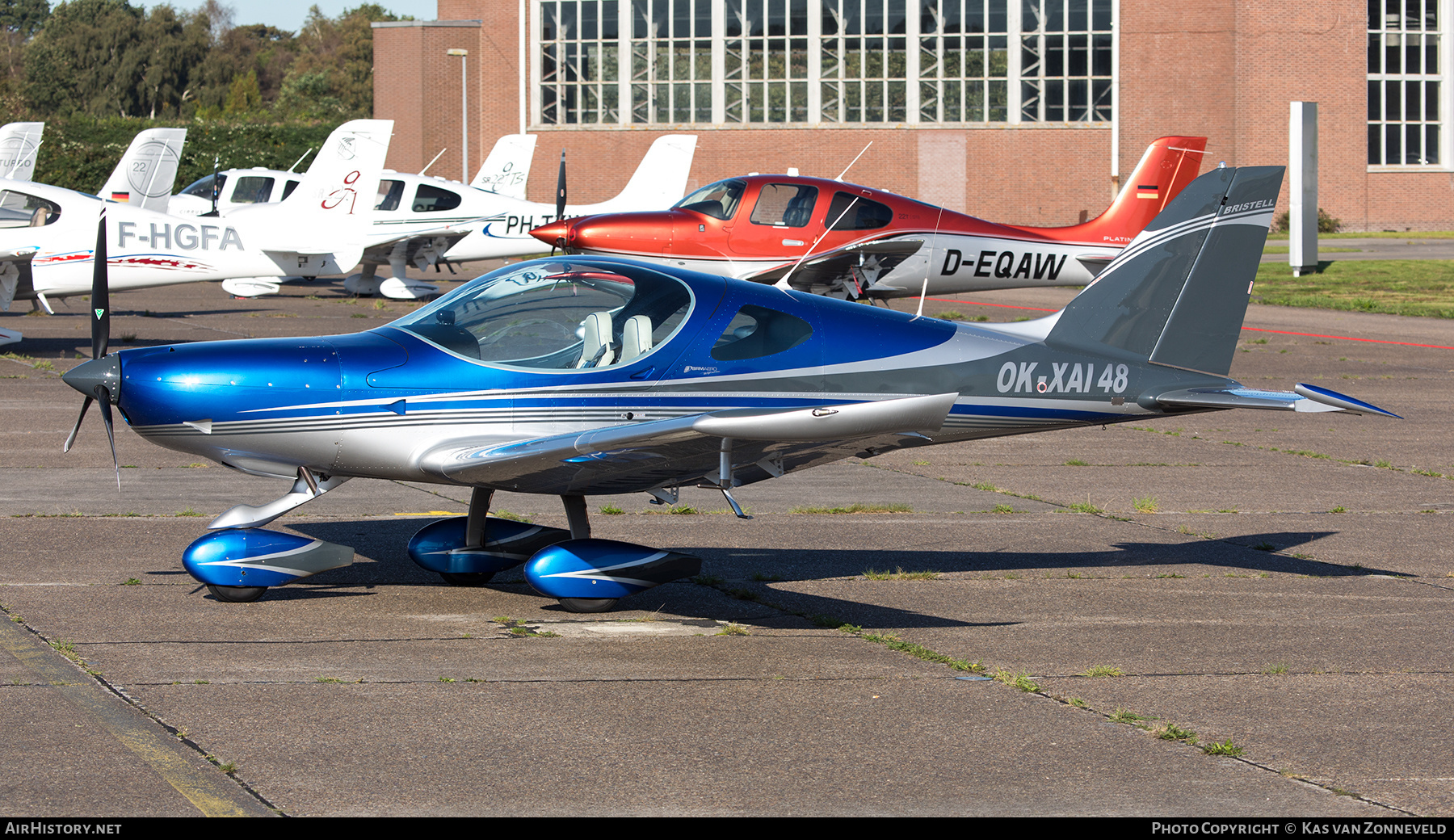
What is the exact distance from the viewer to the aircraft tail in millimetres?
21844

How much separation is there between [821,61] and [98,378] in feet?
180

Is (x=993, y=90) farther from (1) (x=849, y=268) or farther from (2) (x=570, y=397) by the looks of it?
(2) (x=570, y=397)

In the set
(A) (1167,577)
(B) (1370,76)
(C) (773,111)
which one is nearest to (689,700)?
(A) (1167,577)

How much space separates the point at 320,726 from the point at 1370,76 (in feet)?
204

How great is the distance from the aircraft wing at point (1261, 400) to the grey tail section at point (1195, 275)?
353 mm

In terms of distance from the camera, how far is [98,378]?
7.02 meters

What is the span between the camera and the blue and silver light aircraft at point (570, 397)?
278 inches

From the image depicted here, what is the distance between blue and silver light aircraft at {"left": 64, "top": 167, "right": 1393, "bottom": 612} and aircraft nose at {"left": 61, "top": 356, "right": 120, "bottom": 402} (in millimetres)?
12

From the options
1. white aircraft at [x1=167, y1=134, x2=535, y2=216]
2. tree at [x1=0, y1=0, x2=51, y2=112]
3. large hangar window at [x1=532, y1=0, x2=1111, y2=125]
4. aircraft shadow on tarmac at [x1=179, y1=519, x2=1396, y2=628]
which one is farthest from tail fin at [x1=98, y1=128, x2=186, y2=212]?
tree at [x1=0, y1=0, x2=51, y2=112]

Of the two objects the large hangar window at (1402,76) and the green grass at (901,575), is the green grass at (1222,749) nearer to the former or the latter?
the green grass at (901,575)

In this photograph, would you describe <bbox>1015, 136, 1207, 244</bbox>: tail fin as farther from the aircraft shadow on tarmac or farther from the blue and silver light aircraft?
the blue and silver light aircraft

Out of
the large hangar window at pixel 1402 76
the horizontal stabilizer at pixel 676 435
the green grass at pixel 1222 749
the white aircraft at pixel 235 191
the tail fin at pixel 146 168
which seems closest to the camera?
the green grass at pixel 1222 749

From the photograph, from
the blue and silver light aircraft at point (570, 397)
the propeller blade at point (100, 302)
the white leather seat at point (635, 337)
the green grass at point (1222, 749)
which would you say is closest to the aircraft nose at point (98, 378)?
the blue and silver light aircraft at point (570, 397)

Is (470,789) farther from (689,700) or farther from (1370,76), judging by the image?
(1370,76)
